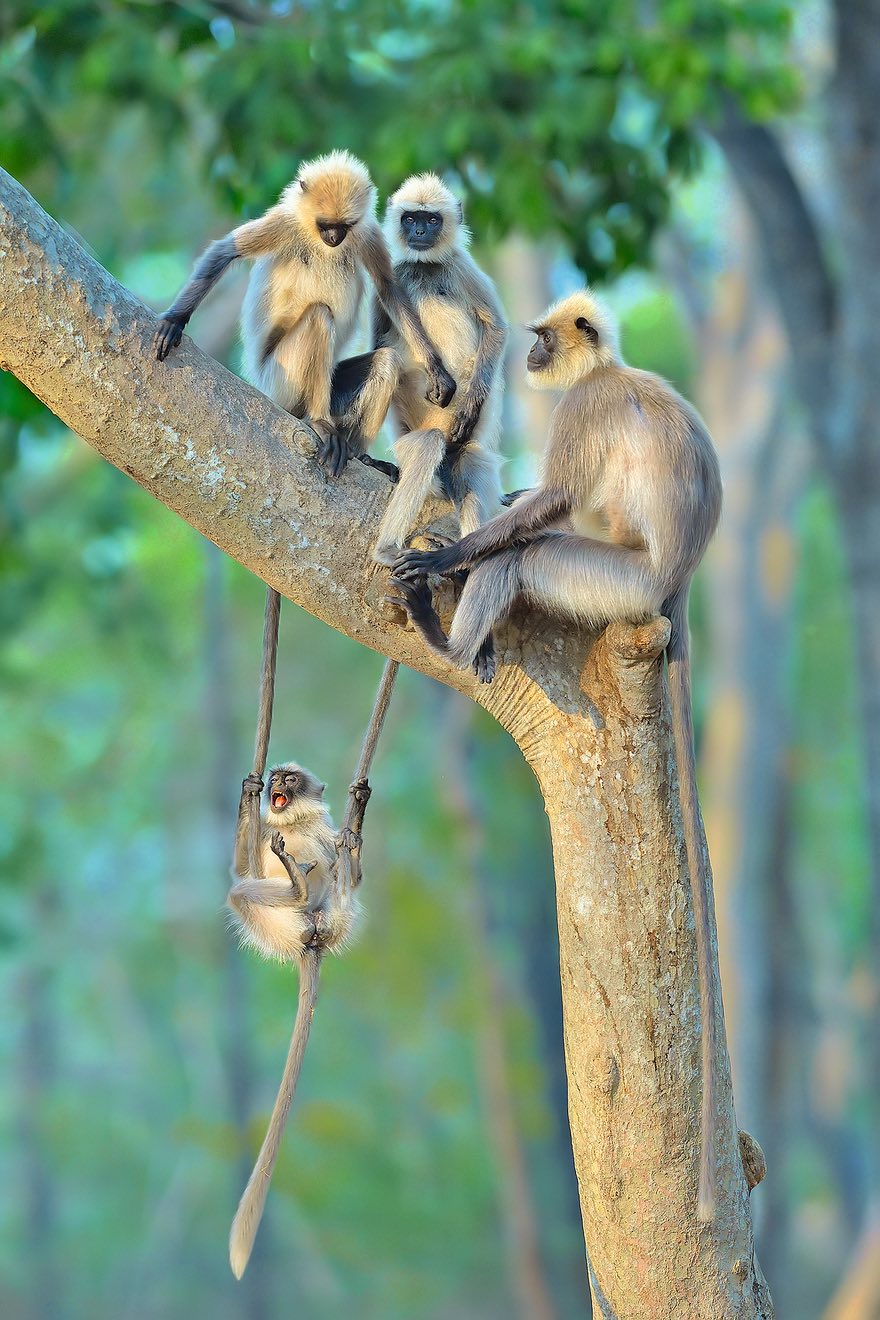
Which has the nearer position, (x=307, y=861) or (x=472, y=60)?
(x=307, y=861)

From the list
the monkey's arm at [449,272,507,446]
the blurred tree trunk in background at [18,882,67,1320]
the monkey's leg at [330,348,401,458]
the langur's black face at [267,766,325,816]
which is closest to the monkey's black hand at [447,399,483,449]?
the monkey's arm at [449,272,507,446]

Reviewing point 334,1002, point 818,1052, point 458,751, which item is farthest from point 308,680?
point 458,751

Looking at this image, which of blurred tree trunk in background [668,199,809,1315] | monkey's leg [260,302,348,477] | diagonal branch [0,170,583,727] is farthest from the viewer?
blurred tree trunk in background [668,199,809,1315]

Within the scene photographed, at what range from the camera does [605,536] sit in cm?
308

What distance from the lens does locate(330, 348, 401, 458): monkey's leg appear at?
326 cm

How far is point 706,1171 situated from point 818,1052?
1782 centimetres

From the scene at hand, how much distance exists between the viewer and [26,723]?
2097 cm

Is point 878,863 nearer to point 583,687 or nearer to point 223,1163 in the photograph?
point 583,687

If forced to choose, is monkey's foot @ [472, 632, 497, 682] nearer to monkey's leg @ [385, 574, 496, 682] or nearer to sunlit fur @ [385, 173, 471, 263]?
monkey's leg @ [385, 574, 496, 682]

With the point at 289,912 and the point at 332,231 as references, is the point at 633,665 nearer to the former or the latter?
the point at 289,912

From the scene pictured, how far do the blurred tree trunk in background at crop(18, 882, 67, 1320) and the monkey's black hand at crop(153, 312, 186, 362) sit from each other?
62.1 feet

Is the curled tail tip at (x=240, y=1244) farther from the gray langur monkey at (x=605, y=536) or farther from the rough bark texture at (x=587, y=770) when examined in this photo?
the gray langur monkey at (x=605, y=536)

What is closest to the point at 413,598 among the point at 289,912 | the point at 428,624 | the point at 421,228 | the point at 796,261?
the point at 428,624

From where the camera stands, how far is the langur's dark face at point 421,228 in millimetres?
3504
